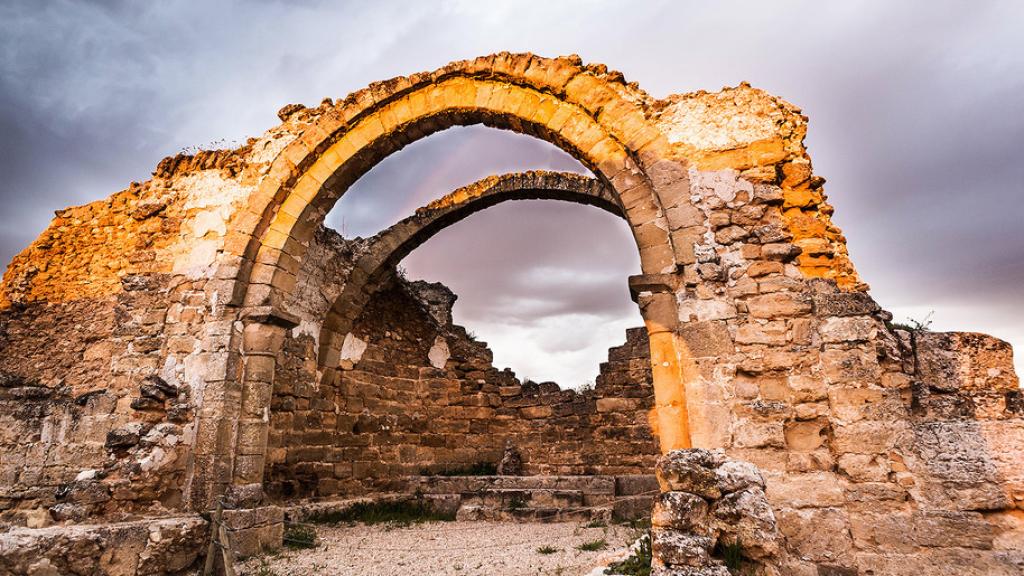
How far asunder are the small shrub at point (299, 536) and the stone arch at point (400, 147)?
0.73 m

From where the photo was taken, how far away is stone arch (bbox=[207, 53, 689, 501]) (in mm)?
4695

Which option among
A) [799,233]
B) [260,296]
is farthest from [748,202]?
[260,296]

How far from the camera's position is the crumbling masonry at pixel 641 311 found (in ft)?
11.6

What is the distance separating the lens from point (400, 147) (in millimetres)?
6352

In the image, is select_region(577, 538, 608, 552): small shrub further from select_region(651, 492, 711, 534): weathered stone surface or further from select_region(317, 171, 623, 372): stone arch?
select_region(317, 171, 623, 372): stone arch

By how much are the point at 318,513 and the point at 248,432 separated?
2118mm

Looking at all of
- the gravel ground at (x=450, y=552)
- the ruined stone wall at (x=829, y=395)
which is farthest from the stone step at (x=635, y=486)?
the ruined stone wall at (x=829, y=395)

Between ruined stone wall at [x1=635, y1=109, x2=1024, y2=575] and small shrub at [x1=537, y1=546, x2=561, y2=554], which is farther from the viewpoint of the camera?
small shrub at [x1=537, y1=546, x2=561, y2=554]

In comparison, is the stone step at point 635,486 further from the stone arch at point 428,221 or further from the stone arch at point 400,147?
the stone arch at point 428,221

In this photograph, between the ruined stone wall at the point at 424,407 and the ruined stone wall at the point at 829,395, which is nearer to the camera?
the ruined stone wall at the point at 829,395

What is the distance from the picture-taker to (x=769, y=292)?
4.20m

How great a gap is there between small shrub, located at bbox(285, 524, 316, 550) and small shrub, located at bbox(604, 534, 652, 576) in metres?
3.15

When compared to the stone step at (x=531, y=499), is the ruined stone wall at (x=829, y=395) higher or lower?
higher

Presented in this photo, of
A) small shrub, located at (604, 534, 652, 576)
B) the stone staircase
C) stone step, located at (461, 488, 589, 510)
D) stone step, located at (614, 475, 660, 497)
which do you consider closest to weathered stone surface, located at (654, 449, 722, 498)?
small shrub, located at (604, 534, 652, 576)
